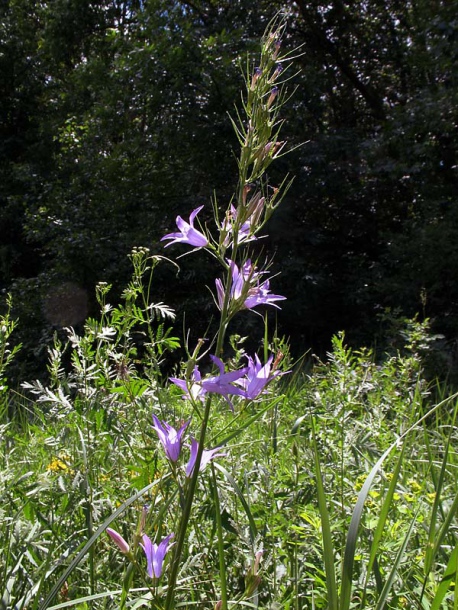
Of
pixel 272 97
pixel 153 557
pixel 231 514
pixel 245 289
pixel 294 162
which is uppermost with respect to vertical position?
pixel 294 162

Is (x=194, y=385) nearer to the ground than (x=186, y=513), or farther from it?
farther from it

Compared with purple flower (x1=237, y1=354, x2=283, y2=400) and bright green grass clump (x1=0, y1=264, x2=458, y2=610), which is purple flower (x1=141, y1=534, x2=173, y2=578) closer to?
bright green grass clump (x1=0, y1=264, x2=458, y2=610)

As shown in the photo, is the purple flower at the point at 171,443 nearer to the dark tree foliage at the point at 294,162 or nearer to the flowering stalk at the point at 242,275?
the flowering stalk at the point at 242,275

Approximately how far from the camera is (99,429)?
164 centimetres

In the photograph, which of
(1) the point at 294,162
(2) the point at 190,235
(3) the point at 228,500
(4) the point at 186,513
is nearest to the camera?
(4) the point at 186,513

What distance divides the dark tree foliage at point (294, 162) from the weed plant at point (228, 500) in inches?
160

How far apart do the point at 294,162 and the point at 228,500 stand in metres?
5.55

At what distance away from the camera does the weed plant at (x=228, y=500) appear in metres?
0.83

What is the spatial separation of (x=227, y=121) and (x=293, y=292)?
1.93 meters

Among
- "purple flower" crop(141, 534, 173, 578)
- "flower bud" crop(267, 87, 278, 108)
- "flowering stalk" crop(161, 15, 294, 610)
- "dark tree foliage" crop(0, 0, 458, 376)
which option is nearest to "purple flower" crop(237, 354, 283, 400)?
"flowering stalk" crop(161, 15, 294, 610)

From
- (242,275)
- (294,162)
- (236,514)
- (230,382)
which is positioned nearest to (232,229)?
(242,275)

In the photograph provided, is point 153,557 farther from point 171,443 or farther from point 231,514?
point 231,514

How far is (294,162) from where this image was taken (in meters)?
6.63

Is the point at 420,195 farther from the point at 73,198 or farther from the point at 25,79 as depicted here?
the point at 25,79
